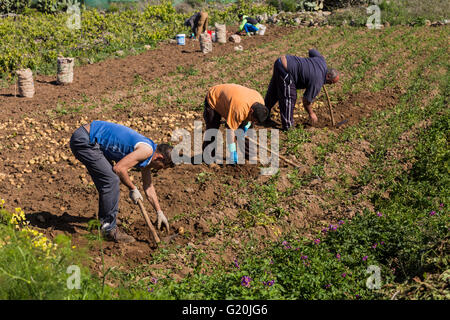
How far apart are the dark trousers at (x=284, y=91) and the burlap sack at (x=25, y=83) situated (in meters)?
5.15

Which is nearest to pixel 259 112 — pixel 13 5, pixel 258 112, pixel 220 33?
pixel 258 112

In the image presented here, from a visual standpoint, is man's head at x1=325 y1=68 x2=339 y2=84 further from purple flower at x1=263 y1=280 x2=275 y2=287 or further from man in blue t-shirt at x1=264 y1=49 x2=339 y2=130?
purple flower at x1=263 y1=280 x2=275 y2=287

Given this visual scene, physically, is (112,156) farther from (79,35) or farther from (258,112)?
(79,35)

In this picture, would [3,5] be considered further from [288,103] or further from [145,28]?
[288,103]

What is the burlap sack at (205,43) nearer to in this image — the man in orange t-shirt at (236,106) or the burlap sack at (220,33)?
the burlap sack at (220,33)

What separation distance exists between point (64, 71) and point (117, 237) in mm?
6595

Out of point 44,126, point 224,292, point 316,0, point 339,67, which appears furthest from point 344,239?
point 316,0

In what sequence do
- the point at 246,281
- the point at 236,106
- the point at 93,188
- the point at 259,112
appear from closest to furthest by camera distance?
1. the point at 246,281
2. the point at 259,112
3. the point at 236,106
4. the point at 93,188

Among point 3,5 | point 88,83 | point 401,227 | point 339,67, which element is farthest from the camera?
point 3,5

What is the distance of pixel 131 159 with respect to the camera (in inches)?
175

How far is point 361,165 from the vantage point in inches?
265

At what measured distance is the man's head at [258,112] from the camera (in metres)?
5.64

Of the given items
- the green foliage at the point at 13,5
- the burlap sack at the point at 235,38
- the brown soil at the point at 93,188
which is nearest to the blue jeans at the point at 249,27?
the burlap sack at the point at 235,38

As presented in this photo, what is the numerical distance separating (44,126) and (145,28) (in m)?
7.63
